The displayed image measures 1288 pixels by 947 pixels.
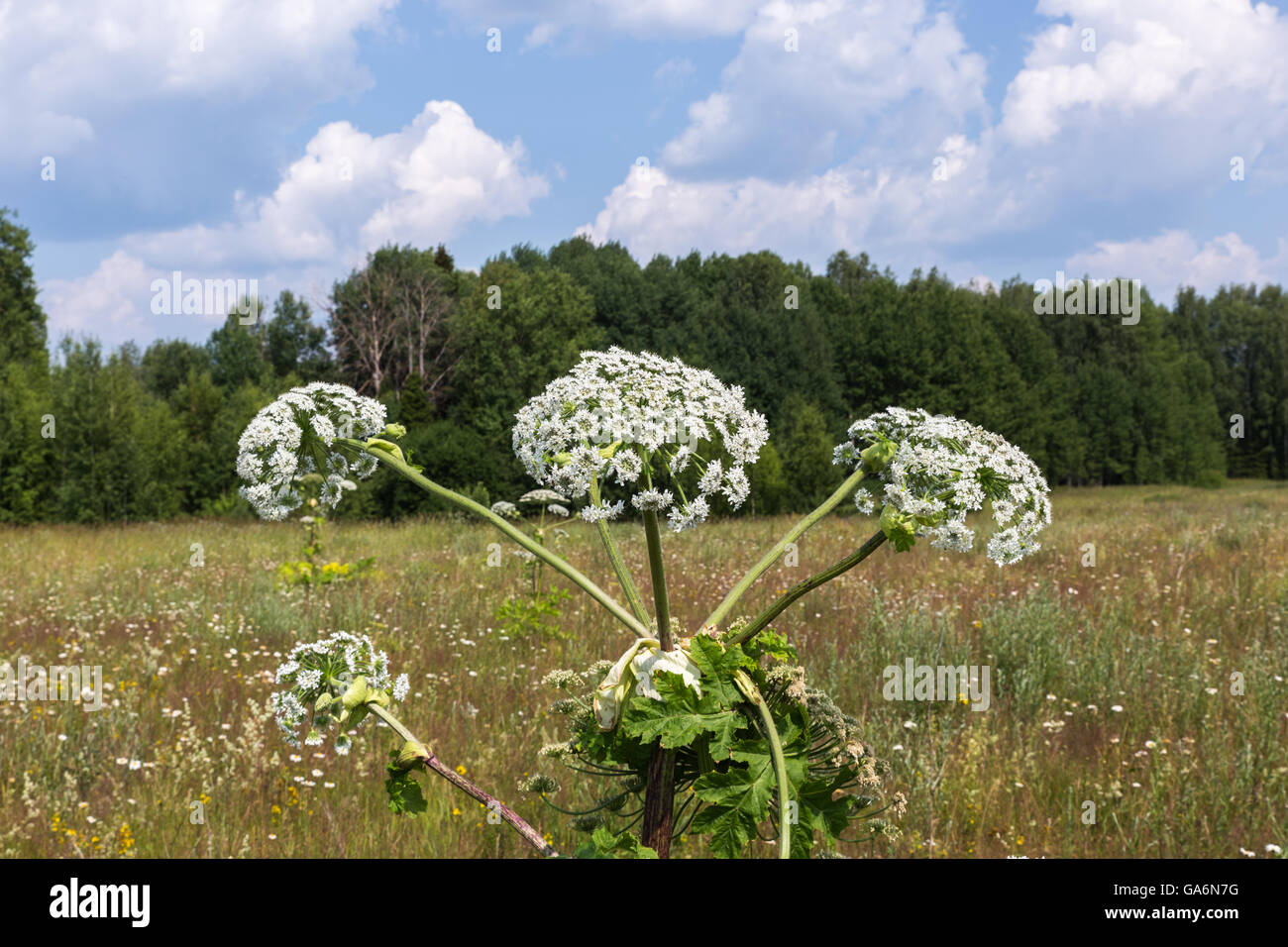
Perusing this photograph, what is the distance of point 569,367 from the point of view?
24094 millimetres

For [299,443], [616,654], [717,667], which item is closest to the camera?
[717,667]

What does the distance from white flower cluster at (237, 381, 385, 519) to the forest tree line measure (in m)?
23.6

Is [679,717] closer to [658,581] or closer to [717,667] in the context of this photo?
[717,667]

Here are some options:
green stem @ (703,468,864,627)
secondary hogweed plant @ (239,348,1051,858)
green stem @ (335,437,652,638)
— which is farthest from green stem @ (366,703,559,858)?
green stem @ (703,468,864,627)

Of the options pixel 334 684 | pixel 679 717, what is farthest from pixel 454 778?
pixel 679 717

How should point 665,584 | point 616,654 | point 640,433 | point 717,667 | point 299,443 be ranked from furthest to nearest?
point 616,654
point 299,443
point 640,433
point 717,667
point 665,584

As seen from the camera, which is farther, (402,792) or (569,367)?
(569,367)

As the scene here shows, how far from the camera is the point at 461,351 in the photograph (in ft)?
155

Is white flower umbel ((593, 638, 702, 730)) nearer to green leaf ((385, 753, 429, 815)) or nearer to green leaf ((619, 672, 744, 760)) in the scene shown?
green leaf ((619, 672, 744, 760))

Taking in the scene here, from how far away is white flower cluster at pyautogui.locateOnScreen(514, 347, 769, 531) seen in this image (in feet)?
4.64

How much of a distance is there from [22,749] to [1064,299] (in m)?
65.6

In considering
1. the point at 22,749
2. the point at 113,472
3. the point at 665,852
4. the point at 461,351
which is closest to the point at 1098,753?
the point at 665,852

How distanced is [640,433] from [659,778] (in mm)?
579

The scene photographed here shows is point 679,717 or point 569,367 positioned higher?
point 569,367
